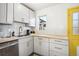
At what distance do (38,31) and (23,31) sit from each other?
0.89m

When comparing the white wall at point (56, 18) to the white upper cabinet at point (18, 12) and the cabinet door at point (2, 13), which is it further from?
the cabinet door at point (2, 13)

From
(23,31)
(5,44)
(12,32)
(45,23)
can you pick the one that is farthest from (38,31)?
(5,44)

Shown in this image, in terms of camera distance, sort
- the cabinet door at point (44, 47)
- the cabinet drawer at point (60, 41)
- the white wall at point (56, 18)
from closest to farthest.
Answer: the cabinet drawer at point (60, 41), the cabinet door at point (44, 47), the white wall at point (56, 18)

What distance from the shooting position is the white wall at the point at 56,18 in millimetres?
3168

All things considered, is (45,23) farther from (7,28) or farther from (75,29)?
(7,28)

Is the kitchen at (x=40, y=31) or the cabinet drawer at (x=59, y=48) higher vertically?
the kitchen at (x=40, y=31)

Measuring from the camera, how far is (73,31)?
8.96ft

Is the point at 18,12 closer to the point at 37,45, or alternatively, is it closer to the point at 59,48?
the point at 37,45

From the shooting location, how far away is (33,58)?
1.48ft

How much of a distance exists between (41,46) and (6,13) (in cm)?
182

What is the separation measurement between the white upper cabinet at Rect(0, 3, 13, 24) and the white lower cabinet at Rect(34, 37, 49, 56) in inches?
57.2

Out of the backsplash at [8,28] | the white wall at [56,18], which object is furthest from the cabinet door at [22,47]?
the white wall at [56,18]

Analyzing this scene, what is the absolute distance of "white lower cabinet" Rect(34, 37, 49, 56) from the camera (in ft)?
9.95

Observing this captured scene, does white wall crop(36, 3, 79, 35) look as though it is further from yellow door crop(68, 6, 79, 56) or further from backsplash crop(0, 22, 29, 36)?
backsplash crop(0, 22, 29, 36)
